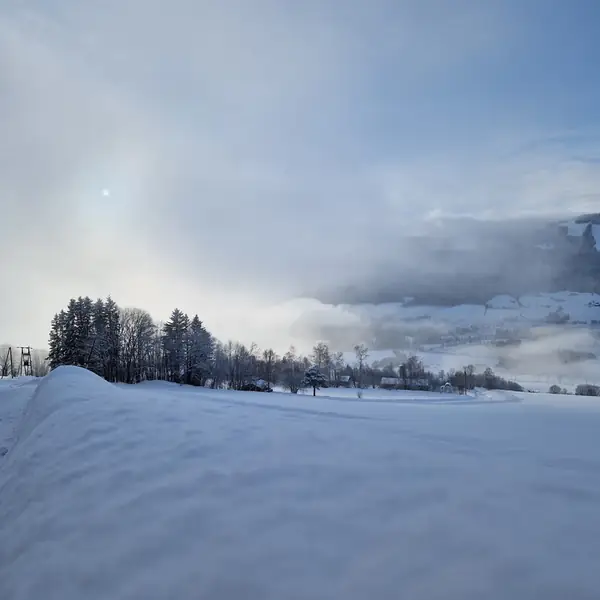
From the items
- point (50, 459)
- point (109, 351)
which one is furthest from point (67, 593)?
point (109, 351)

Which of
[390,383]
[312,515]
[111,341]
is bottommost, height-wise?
[390,383]

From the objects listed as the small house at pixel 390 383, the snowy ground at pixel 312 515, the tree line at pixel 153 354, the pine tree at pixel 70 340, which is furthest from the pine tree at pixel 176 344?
the snowy ground at pixel 312 515

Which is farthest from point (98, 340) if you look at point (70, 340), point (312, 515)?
point (312, 515)

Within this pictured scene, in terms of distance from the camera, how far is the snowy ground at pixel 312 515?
2.02 metres

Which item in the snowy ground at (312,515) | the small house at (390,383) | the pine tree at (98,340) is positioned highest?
the pine tree at (98,340)

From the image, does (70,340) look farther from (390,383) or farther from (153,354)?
(390,383)

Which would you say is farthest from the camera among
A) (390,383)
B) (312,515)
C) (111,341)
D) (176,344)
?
(390,383)

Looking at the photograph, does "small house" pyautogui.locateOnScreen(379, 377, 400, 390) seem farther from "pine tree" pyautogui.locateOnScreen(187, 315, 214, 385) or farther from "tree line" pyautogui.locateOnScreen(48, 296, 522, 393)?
"pine tree" pyautogui.locateOnScreen(187, 315, 214, 385)

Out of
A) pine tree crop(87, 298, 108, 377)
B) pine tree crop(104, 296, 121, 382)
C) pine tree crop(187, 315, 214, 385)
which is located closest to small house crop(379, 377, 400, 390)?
pine tree crop(187, 315, 214, 385)

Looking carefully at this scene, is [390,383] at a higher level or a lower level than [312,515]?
lower

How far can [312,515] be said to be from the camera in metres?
2.64

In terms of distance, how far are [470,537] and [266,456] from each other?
1928 mm

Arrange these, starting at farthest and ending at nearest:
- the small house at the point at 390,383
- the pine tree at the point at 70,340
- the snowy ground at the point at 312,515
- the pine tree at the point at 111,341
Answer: the small house at the point at 390,383, the pine tree at the point at 111,341, the pine tree at the point at 70,340, the snowy ground at the point at 312,515

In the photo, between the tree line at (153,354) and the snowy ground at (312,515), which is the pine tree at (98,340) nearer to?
the tree line at (153,354)
